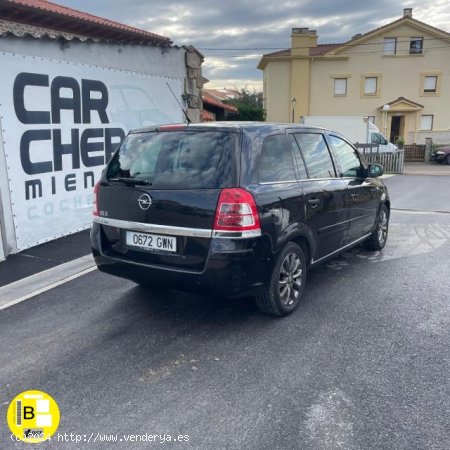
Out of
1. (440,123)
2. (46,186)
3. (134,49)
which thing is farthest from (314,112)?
(46,186)

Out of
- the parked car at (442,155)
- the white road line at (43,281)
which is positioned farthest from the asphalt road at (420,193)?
the parked car at (442,155)

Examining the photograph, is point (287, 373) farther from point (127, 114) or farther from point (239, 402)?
point (127, 114)

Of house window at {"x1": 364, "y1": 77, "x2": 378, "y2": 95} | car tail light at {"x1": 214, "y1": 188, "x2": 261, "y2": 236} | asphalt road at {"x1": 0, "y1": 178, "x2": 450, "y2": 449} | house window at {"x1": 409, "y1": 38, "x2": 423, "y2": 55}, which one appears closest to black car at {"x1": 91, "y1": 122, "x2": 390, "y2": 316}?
car tail light at {"x1": 214, "y1": 188, "x2": 261, "y2": 236}

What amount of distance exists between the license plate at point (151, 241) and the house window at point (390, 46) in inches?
1509

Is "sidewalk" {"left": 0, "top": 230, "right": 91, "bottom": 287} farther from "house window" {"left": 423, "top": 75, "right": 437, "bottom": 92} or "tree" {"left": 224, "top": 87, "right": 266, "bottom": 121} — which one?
"house window" {"left": 423, "top": 75, "right": 437, "bottom": 92}

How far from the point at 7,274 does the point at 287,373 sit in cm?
389

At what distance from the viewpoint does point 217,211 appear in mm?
3557

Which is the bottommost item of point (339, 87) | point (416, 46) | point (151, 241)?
point (151, 241)

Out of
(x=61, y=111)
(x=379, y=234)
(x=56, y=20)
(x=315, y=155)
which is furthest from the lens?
(x=56, y=20)

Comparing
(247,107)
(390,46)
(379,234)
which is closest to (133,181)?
(379,234)

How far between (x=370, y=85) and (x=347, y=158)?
115ft

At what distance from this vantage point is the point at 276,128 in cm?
429

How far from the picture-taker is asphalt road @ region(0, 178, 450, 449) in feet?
8.77

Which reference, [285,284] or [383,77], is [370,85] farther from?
[285,284]
